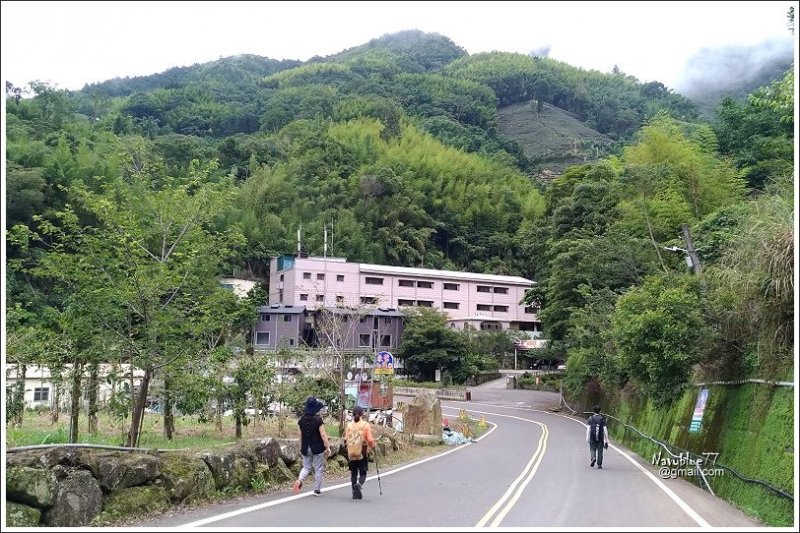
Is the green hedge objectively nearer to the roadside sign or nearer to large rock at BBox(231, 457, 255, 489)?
large rock at BBox(231, 457, 255, 489)

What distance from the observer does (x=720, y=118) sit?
52375 millimetres

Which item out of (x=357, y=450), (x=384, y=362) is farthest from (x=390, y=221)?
(x=357, y=450)

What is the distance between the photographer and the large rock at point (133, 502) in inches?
313

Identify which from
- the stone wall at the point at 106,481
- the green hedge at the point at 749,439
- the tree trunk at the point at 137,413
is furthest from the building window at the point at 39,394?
the green hedge at the point at 749,439

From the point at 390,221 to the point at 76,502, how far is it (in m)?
75.0

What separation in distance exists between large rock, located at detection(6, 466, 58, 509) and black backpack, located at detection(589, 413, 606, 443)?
1147cm

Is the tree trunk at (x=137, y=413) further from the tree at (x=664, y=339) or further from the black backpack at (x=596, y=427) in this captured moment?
the tree at (x=664, y=339)

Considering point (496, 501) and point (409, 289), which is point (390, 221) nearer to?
point (409, 289)

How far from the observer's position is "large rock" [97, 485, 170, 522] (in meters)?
7.94

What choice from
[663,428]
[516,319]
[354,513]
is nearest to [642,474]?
[663,428]

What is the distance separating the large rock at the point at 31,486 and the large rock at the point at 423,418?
1597 centimetres

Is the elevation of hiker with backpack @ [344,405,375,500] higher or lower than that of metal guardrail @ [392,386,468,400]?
higher

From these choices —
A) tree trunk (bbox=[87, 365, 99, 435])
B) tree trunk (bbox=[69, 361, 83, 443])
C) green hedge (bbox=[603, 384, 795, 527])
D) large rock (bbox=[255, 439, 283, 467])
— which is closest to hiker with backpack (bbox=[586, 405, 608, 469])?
green hedge (bbox=[603, 384, 795, 527])

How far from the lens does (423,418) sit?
75.0 feet
